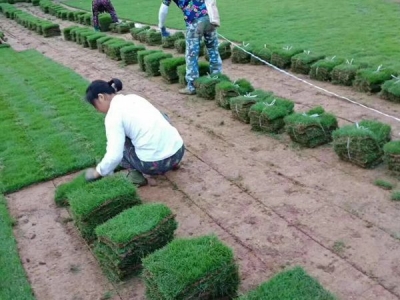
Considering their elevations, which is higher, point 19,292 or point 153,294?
point 153,294

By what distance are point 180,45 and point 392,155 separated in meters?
6.96

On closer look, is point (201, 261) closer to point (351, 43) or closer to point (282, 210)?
point (282, 210)

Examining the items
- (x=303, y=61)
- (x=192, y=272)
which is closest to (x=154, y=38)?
(x=303, y=61)

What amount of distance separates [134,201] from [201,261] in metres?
1.28

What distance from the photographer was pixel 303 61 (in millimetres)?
7543

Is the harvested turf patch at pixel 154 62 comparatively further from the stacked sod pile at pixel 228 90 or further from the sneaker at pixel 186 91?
the stacked sod pile at pixel 228 90

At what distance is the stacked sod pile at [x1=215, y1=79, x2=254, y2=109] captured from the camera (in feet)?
21.3

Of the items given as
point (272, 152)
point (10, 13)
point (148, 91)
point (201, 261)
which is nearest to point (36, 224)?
point (201, 261)

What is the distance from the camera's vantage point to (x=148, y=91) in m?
8.06

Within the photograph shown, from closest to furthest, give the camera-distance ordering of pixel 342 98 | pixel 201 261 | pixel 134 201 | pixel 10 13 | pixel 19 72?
pixel 201 261
pixel 134 201
pixel 342 98
pixel 19 72
pixel 10 13

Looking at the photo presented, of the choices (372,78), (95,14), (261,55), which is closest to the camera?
(372,78)

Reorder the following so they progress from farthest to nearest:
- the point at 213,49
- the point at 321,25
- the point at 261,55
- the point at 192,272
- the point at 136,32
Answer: the point at 136,32 < the point at 321,25 < the point at 261,55 < the point at 213,49 < the point at 192,272

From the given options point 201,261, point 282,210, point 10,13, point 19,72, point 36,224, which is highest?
point 201,261

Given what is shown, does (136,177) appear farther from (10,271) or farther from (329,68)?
(329,68)
